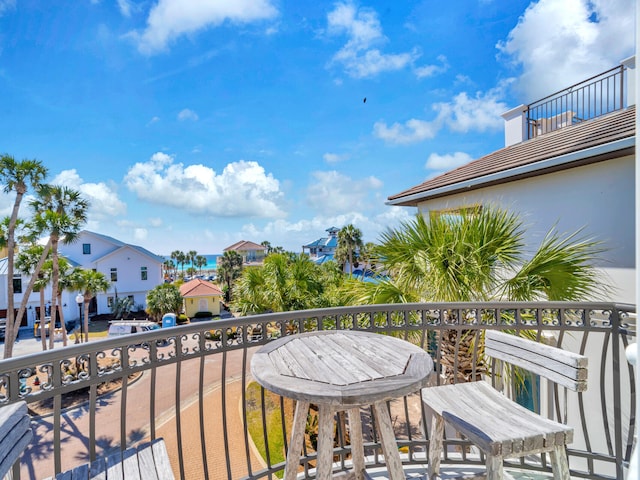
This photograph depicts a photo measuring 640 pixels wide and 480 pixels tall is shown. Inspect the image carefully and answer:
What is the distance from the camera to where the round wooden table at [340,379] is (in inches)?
50.6

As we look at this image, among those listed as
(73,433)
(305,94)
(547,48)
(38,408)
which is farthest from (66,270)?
(547,48)

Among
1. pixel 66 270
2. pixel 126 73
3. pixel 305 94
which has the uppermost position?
pixel 126 73

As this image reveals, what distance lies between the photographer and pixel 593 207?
483cm

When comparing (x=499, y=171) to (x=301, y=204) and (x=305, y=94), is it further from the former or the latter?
(x=301, y=204)

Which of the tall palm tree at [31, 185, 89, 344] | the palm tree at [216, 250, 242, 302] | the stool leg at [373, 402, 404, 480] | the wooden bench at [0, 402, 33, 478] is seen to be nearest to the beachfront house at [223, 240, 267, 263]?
the palm tree at [216, 250, 242, 302]

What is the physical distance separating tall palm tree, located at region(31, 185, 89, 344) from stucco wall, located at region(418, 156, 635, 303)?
18909mm

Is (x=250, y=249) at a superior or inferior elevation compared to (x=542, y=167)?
inferior

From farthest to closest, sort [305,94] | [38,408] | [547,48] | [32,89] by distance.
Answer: [32,89], [305,94], [38,408], [547,48]

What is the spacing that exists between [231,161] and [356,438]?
52.5 meters

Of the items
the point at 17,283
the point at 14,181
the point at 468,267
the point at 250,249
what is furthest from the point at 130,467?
the point at 250,249

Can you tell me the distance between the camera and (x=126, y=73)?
16.9 metres

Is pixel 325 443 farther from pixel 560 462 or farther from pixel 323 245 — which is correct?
pixel 323 245

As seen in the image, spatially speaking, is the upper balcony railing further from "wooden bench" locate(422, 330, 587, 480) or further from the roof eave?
"wooden bench" locate(422, 330, 587, 480)

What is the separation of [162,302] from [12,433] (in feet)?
87.3
